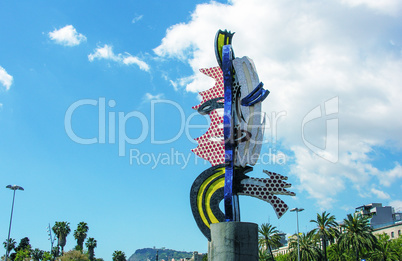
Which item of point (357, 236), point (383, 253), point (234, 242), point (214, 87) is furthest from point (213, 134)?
point (383, 253)

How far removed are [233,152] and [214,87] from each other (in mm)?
4623

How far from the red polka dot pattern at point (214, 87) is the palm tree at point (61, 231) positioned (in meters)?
45.3

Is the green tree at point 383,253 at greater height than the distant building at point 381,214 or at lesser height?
lesser

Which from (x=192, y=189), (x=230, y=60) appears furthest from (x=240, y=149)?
(x=230, y=60)

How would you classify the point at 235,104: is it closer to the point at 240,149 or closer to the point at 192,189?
the point at 240,149

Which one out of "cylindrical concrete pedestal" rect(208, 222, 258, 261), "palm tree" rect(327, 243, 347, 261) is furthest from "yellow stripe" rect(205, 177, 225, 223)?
"palm tree" rect(327, 243, 347, 261)

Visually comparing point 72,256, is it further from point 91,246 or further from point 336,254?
point 336,254

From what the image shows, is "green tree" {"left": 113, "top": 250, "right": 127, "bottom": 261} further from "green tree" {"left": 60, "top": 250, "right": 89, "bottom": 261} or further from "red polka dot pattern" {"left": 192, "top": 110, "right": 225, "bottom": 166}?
"red polka dot pattern" {"left": 192, "top": 110, "right": 225, "bottom": 166}

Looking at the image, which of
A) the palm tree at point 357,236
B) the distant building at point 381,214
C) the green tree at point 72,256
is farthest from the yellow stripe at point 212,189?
the distant building at point 381,214

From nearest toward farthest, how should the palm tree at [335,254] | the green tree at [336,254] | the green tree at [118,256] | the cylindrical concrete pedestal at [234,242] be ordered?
the cylindrical concrete pedestal at [234,242]
the green tree at [336,254]
the palm tree at [335,254]
the green tree at [118,256]

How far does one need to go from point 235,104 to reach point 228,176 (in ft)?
12.6

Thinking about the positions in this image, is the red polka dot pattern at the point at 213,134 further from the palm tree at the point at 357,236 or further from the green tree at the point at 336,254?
the green tree at the point at 336,254

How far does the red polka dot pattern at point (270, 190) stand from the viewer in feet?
68.9

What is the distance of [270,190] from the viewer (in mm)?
21156
